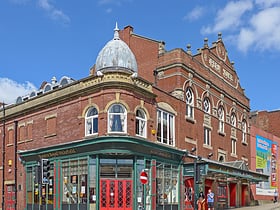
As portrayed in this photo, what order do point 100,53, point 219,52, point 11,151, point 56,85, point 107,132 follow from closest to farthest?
point 107,132 < point 100,53 < point 56,85 < point 11,151 < point 219,52

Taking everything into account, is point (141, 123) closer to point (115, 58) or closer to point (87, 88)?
point (87, 88)

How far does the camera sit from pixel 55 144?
97.2ft

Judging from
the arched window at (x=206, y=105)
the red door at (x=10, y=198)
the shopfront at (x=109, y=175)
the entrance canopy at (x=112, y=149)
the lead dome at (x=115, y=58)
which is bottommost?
the red door at (x=10, y=198)

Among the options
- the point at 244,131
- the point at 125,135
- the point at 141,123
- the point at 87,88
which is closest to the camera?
the point at 125,135

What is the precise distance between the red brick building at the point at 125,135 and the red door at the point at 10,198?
7 centimetres

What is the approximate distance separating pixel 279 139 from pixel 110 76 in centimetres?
3373

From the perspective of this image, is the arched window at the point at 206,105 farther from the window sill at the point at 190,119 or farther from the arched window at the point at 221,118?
the window sill at the point at 190,119

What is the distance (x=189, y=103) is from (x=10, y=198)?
1500 cm

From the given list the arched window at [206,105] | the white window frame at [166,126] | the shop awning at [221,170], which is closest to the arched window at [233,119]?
the shop awning at [221,170]

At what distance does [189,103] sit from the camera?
3416 cm

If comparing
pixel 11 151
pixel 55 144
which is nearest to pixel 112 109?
pixel 55 144

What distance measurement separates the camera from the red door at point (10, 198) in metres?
32.7

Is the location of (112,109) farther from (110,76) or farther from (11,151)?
(11,151)

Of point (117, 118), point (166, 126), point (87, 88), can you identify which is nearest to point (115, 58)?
point (87, 88)
